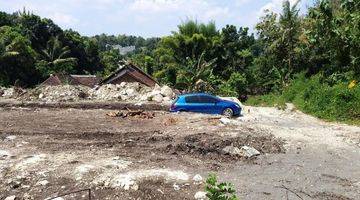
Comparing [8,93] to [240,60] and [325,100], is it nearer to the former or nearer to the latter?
[240,60]

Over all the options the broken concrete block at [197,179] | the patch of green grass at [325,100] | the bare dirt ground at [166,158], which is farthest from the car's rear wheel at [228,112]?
the broken concrete block at [197,179]

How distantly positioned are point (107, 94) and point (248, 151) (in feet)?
62.0

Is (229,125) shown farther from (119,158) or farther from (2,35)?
(2,35)

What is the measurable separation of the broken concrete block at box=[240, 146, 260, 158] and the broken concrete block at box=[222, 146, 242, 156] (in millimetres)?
118

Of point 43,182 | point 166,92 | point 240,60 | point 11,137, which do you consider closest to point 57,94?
point 166,92

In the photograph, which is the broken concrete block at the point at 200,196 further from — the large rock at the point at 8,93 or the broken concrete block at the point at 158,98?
the large rock at the point at 8,93

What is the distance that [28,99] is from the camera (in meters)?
31.0

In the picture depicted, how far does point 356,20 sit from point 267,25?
23.9 m

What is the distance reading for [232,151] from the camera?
14320 mm

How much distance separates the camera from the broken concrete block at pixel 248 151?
1411 centimetres

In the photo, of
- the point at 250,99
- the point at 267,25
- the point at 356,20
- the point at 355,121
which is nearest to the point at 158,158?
the point at 356,20

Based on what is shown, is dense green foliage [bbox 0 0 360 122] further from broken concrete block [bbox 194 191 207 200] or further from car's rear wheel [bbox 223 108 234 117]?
broken concrete block [bbox 194 191 207 200]

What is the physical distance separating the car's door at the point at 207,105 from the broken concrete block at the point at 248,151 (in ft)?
27.4

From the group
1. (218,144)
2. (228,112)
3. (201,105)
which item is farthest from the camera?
(228,112)
